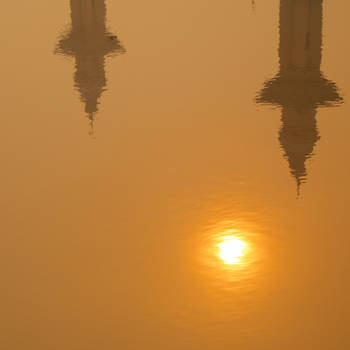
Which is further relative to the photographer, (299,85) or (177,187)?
(299,85)

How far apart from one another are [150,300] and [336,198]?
15.7ft

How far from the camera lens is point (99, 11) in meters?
31.0

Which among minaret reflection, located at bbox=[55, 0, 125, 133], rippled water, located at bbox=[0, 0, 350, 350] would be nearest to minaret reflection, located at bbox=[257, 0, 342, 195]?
rippled water, located at bbox=[0, 0, 350, 350]

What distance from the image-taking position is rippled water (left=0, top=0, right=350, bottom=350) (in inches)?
462

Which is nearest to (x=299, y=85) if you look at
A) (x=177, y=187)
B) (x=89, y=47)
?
(x=177, y=187)

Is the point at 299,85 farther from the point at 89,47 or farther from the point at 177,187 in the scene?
the point at 89,47

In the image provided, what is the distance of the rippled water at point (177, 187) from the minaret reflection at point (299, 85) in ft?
0.23

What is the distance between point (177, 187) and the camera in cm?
1599

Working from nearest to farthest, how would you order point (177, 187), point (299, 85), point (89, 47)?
1. point (177, 187)
2. point (299, 85)
3. point (89, 47)

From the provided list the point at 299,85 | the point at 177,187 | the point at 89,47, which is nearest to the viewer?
the point at 177,187

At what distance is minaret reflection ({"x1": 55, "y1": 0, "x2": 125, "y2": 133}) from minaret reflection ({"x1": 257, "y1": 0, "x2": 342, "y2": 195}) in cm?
440

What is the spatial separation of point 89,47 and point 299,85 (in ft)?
26.7

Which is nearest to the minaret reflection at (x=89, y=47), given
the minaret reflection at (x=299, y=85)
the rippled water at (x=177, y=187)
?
the rippled water at (x=177, y=187)

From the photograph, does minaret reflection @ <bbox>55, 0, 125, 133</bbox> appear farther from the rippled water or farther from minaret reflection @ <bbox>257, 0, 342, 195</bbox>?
minaret reflection @ <bbox>257, 0, 342, 195</bbox>
